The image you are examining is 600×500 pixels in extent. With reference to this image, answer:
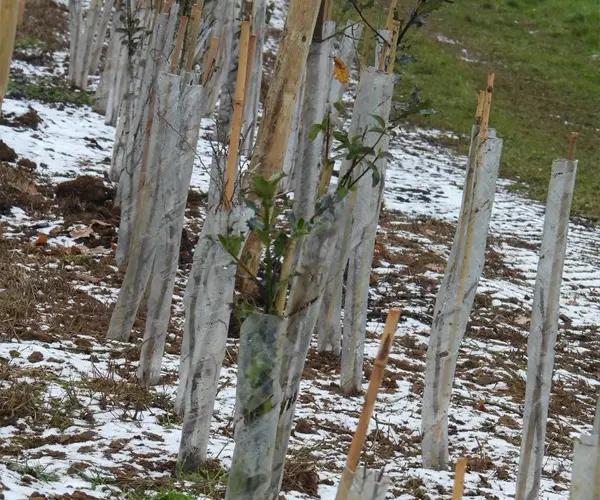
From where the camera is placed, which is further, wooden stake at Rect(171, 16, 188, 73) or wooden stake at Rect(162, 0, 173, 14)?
wooden stake at Rect(162, 0, 173, 14)

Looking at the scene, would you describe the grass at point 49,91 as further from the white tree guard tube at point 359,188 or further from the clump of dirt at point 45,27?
the white tree guard tube at point 359,188

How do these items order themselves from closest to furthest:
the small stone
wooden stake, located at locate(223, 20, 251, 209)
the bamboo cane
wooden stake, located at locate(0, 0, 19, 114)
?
the bamboo cane → wooden stake, located at locate(223, 20, 251, 209) → wooden stake, located at locate(0, 0, 19, 114) → the small stone

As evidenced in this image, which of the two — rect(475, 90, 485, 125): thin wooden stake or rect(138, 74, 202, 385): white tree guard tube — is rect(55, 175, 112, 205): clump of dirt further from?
rect(475, 90, 485, 125): thin wooden stake

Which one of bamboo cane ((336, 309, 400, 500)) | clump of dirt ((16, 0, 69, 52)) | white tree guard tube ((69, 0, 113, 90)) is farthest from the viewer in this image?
clump of dirt ((16, 0, 69, 52))

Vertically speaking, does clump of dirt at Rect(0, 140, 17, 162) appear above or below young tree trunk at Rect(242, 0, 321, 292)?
below

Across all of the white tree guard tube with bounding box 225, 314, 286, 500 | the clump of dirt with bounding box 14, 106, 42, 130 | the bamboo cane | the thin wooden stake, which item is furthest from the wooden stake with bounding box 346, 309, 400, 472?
the clump of dirt with bounding box 14, 106, 42, 130

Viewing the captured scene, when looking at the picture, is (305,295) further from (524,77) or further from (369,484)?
(524,77)

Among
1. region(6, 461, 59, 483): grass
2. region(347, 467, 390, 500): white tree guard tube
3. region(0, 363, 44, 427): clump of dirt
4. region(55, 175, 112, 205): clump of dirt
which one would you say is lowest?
region(6, 461, 59, 483): grass

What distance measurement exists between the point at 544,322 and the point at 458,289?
562 millimetres

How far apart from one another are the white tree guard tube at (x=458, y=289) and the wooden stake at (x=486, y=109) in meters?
0.04

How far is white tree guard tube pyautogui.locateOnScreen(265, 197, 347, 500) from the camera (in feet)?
8.78

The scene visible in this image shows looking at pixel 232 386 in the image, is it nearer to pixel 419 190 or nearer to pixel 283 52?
pixel 283 52

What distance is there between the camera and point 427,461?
413cm

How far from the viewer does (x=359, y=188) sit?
479 centimetres
